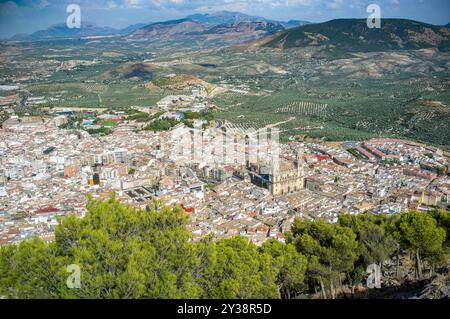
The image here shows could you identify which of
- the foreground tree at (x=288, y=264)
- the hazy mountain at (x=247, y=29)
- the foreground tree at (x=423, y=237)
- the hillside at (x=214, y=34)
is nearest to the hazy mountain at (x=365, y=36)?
the hillside at (x=214, y=34)

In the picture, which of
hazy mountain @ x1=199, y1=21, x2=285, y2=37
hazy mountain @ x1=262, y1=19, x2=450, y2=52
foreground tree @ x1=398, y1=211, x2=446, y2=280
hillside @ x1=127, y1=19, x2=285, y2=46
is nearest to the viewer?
foreground tree @ x1=398, y1=211, x2=446, y2=280

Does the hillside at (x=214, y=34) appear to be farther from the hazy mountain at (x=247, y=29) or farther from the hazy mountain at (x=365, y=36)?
the hazy mountain at (x=365, y=36)

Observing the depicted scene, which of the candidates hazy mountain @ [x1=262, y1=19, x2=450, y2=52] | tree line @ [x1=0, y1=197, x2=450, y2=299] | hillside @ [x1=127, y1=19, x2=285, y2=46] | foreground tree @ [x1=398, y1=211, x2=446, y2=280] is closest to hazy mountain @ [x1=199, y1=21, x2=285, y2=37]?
hillside @ [x1=127, y1=19, x2=285, y2=46]

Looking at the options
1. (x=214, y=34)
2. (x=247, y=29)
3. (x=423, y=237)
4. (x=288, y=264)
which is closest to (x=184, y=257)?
(x=288, y=264)

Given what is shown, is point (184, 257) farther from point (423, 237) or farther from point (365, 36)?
point (365, 36)

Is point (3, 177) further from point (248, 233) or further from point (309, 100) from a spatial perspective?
point (309, 100)

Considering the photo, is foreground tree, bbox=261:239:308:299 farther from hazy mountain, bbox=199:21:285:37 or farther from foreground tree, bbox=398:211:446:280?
hazy mountain, bbox=199:21:285:37
